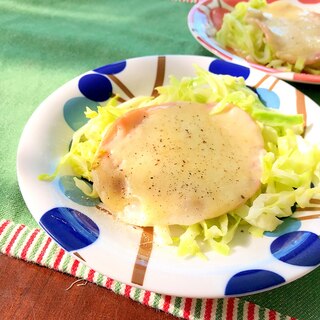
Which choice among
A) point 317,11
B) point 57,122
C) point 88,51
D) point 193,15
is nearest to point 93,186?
point 57,122

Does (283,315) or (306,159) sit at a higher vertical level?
(306,159)

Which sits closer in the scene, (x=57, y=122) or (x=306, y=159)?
(x=306, y=159)

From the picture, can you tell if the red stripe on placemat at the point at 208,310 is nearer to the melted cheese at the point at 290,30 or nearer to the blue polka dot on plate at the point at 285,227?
the blue polka dot on plate at the point at 285,227

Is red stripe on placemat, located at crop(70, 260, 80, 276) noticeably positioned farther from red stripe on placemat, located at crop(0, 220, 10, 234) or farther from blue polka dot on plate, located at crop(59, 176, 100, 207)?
→ red stripe on placemat, located at crop(0, 220, 10, 234)

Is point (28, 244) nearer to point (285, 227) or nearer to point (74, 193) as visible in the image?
point (74, 193)

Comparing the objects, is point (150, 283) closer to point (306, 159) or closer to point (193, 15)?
point (306, 159)

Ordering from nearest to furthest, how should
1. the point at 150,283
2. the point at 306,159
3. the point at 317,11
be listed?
the point at 150,283
the point at 306,159
the point at 317,11
